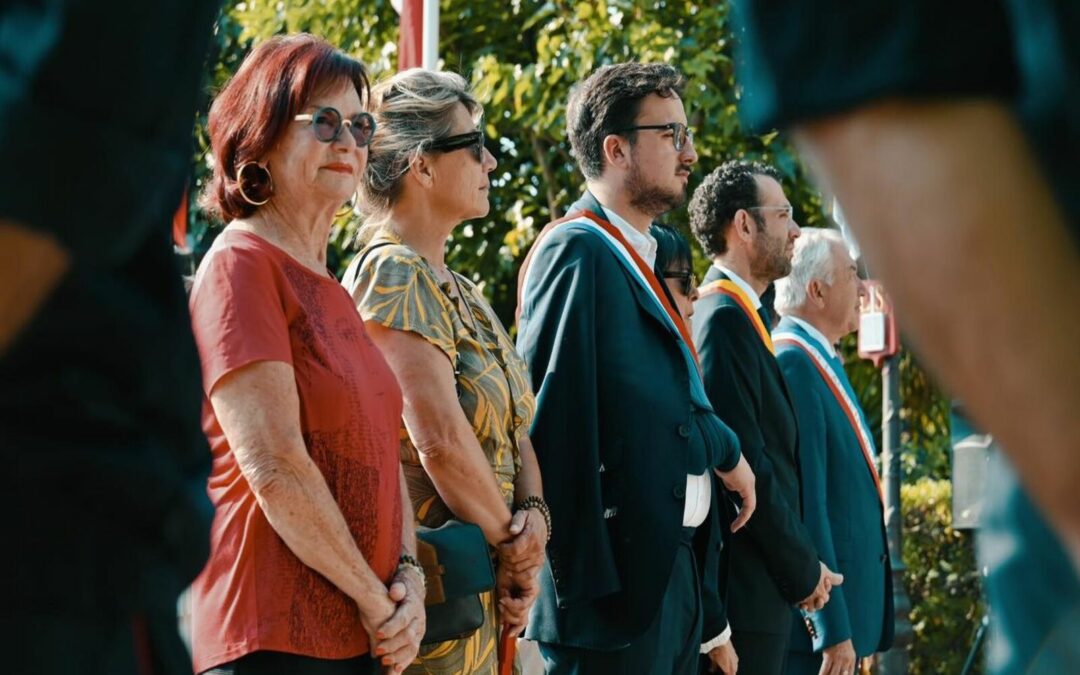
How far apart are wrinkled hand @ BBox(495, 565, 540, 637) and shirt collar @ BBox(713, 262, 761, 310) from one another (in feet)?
7.34

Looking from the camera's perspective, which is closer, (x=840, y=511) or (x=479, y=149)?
(x=479, y=149)

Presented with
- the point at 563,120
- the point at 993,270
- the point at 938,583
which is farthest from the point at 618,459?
the point at 938,583

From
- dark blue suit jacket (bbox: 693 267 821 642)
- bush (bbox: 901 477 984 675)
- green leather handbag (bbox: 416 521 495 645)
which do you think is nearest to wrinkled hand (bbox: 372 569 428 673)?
green leather handbag (bbox: 416 521 495 645)

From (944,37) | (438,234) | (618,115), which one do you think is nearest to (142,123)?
(944,37)

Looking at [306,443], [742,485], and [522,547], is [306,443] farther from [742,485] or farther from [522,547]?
[742,485]

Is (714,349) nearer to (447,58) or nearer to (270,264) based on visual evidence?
(270,264)

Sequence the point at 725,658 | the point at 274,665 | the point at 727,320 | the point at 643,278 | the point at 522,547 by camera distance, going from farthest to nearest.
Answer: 1. the point at 727,320
2. the point at 725,658
3. the point at 643,278
4. the point at 522,547
5. the point at 274,665

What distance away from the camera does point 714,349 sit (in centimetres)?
628

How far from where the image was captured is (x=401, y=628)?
3771 mm

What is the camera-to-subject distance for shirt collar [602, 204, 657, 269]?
5.76 metres

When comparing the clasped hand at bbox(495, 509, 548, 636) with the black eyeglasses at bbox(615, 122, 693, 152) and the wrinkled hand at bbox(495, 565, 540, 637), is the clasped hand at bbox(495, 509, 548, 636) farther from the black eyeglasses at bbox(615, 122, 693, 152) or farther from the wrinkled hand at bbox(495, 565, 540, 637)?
the black eyeglasses at bbox(615, 122, 693, 152)

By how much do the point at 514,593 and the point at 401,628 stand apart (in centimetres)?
89

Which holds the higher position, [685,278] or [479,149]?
[479,149]

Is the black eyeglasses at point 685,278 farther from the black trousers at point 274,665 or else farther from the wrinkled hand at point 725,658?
the black trousers at point 274,665
